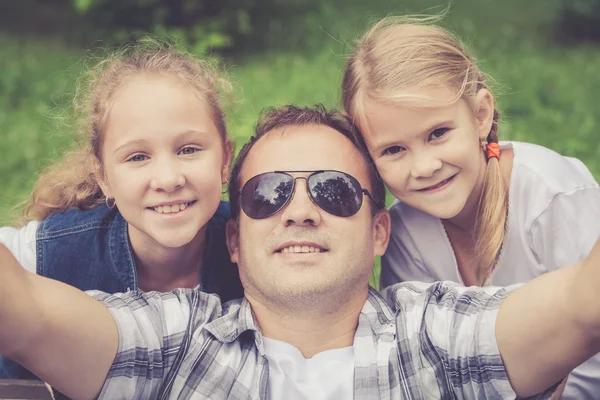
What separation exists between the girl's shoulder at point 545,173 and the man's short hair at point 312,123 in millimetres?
642

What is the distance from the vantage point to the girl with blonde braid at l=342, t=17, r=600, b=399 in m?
3.14

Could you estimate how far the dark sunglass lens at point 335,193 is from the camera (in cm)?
293

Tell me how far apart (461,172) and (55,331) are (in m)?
1.79

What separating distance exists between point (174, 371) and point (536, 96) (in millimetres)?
6022

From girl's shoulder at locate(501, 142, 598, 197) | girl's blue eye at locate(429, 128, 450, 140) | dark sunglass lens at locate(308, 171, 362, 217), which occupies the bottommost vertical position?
girl's shoulder at locate(501, 142, 598, 197)

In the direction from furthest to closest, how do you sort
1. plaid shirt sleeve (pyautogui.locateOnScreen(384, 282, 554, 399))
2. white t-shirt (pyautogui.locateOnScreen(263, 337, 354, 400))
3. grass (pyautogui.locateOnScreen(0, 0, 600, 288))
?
grass (pyautogui.locateOnScreen(0, 0, 600, 288))
white t-shirt (pyautogui.locateOnScreen(263, 337, 354, 400))
plaid shirt sleeve (pyautogui.locateOnScreen(384, 282, 554, 399))

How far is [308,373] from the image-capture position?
282 centimetres

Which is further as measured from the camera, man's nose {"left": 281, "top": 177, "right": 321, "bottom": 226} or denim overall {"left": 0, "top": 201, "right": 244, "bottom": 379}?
denim overall {"left": 0, "top": 201, "right": 244, "bottom": 379}

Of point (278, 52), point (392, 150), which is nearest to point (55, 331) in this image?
point (392, 150)

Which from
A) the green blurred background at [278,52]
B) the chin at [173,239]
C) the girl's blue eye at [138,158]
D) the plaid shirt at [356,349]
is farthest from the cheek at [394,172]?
the green blurred background at [278,52]

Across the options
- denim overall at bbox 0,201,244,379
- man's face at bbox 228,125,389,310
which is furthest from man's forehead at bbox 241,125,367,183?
denim overall at bbox 0,201,244,379

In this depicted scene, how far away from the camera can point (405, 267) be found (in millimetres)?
3570

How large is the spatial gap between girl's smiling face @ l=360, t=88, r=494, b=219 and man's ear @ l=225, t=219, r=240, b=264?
670mm

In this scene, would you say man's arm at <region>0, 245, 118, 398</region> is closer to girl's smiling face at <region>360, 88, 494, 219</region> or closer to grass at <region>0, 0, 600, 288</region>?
girl's smiling face at <region>360, 88, 494, 219</region>
